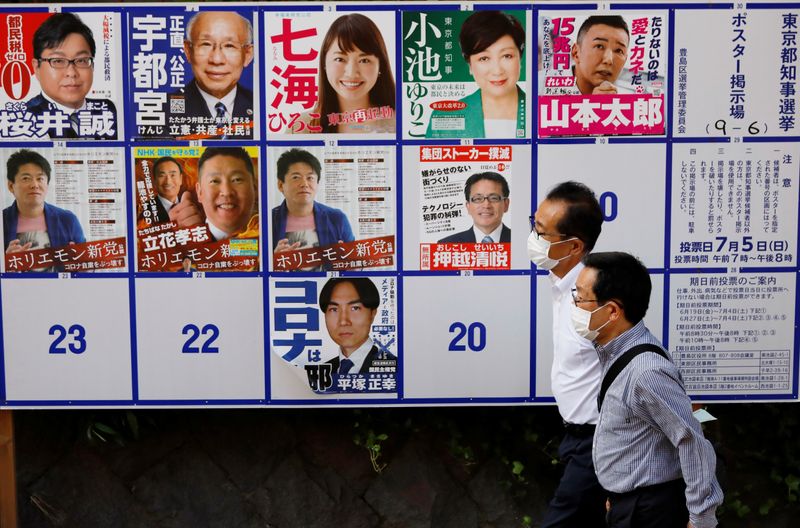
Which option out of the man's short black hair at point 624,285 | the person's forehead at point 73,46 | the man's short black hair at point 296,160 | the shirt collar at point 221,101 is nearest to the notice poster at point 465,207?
the man's short black hair at point 296,160

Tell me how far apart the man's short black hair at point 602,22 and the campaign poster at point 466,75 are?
324 millimetres

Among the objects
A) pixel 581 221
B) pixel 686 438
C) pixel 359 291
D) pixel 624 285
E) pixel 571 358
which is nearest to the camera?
pixel 686 438

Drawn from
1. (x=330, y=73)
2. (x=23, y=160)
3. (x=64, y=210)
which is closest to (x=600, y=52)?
(x=330, y=73)

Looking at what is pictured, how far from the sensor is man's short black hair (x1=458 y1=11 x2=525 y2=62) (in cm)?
516

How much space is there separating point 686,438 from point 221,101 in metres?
3.26

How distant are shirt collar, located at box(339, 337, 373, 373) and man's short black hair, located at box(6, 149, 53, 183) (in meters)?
2.10

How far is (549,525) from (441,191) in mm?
2004

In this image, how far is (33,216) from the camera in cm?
523

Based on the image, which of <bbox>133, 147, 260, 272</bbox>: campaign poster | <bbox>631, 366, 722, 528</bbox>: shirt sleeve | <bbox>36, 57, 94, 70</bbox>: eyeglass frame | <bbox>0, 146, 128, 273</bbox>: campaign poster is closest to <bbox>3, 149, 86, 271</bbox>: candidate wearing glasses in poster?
<bbox>0, 146, 128, 273</bbox>: campaign poster

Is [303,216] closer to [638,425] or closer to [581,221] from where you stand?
[581,221]

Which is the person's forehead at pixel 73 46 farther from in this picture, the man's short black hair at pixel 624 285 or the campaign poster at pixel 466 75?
the man's short black hair at pixel 624 285

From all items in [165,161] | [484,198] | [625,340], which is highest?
[165,161]

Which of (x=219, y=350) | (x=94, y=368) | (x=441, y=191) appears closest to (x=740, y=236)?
(x=441, y=191)

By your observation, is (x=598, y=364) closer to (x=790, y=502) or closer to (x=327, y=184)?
(x=327, y=184)
